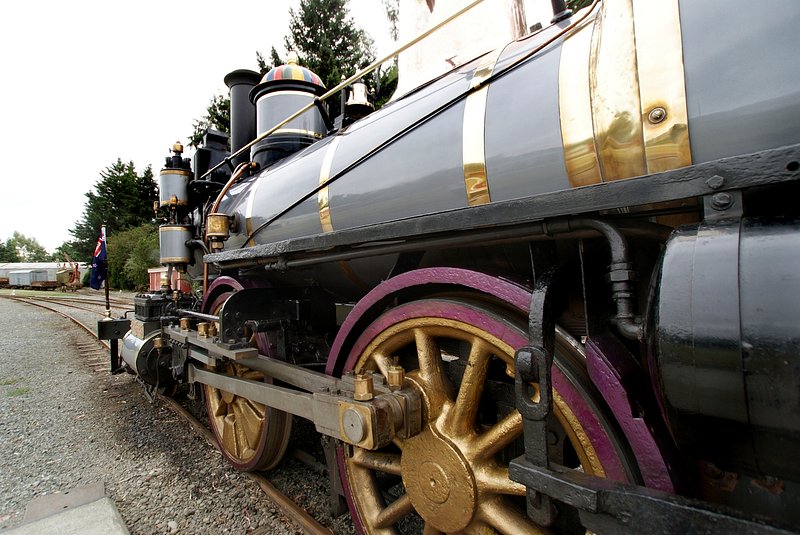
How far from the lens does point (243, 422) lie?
114 inches

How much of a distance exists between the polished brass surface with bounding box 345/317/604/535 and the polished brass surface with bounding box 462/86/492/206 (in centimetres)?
43

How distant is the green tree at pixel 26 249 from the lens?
90.9 metres

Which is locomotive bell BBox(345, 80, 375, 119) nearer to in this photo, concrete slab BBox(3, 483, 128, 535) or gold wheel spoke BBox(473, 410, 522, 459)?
gold wheel spoke BBox(473, 410, 522, 459)

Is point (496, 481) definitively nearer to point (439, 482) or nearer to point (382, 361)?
point (439, 482)

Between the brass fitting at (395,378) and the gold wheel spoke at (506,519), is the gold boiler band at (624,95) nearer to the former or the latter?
the brass fitting at (395,378)

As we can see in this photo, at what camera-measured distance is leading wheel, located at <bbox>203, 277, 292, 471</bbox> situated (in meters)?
2.60

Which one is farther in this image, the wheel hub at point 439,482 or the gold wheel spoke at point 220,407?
the gold wheel spoke at point 220,407

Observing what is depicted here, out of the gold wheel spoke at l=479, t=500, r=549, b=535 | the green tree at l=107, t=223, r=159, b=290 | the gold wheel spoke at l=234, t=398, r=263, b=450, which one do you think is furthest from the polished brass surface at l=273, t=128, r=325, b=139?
the green tree at l=107, t=223, r=159, b=290

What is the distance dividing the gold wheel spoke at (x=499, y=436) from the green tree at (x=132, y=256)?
93.0 feet

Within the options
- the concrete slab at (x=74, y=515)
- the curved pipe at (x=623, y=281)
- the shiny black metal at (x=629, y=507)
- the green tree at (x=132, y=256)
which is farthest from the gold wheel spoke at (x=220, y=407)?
the green tree at (x=132, y=256)

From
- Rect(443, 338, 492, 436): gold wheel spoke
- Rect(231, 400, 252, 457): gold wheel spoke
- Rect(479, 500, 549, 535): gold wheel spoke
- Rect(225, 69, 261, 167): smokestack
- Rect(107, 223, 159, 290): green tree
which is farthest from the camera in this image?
Rect(107, 223, 159, 290): green tree

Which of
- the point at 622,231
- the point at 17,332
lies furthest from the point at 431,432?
the point at 17,332

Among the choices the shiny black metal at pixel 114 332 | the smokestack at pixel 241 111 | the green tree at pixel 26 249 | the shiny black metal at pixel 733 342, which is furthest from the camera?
the green tree at pixel 26 249

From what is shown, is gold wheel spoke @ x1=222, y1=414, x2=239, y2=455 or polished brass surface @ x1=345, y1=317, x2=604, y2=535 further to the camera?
gold wheel spoke @ x1=222, y1=414, x2=239, y2=455
